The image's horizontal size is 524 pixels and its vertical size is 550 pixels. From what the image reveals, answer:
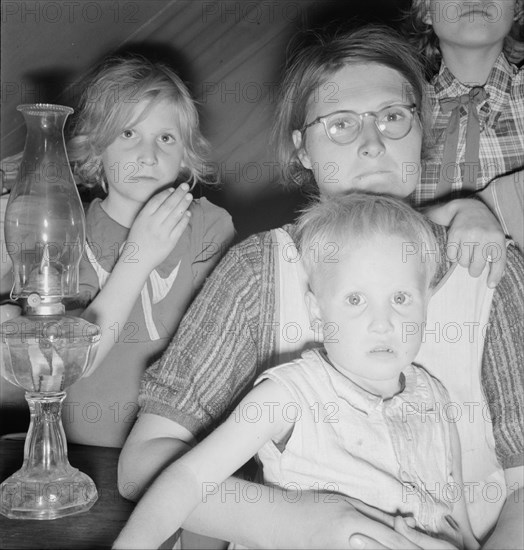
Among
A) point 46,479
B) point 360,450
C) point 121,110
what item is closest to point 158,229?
point 121,110

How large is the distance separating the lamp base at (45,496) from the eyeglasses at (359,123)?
0.61 meters

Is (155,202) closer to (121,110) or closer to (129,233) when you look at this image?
(129,233)

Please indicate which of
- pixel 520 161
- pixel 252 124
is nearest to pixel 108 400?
pixel 252 124

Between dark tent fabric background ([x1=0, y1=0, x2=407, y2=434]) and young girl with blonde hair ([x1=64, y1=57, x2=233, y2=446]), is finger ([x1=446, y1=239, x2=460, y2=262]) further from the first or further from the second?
dark tent fabric background ([x1=0, y1=0, x2=407, y2=434])

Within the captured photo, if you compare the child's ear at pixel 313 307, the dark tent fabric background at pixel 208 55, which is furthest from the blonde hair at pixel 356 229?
the dark tent fabric background at pixel 208 55

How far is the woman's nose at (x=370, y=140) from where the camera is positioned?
113cm

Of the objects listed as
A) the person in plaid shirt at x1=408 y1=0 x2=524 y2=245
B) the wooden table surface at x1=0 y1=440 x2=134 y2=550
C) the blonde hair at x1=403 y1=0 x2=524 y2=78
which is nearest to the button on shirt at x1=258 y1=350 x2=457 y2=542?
the wooden table surface at x1=0 y1=440 x2=134 y2=550

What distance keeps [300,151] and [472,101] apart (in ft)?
1.68

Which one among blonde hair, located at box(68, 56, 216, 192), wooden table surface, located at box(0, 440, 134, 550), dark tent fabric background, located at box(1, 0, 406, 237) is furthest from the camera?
dark tent fabric background, located at box(1, 0, 406, 237)

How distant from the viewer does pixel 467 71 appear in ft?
5.35

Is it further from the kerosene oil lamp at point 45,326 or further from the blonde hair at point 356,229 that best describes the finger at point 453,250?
the kerosene oil lamp at point 45,326

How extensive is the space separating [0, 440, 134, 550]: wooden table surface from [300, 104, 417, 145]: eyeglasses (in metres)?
0.61

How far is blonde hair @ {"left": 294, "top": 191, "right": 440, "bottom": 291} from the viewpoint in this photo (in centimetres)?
97

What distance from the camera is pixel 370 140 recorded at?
3.76 feet
